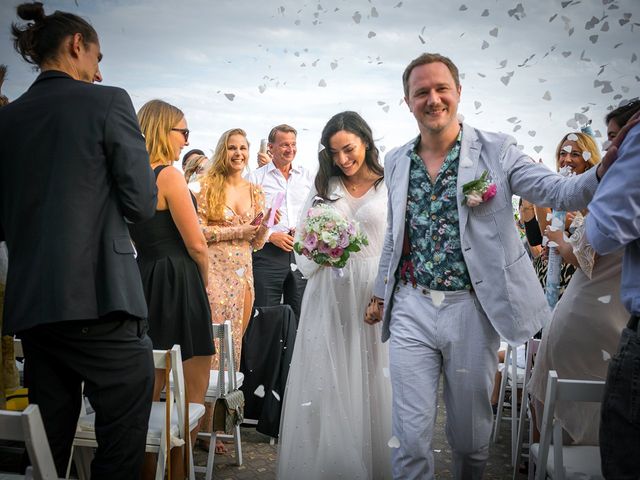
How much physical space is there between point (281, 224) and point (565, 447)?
4513 mm

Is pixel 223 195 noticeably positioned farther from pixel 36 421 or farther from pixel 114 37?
pixel 36 421

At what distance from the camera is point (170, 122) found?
3.58 metres

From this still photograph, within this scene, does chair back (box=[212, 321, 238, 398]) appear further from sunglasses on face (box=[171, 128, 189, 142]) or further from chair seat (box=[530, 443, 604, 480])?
chair seat (box=[530, 443, 604, 480])

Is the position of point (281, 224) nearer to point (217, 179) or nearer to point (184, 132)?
point (217, 179)

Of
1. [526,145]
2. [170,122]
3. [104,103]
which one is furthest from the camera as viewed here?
[170,122]

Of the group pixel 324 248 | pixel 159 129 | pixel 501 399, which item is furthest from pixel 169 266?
pixel 501 399

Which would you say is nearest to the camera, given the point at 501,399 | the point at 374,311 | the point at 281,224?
the point at 374,311

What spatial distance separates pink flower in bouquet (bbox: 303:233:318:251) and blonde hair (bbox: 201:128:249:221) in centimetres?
162

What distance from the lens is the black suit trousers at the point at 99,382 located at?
226cm

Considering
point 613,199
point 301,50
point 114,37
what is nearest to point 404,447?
point 613,199

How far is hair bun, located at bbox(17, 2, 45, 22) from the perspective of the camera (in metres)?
2.34

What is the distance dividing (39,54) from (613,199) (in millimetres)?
2198

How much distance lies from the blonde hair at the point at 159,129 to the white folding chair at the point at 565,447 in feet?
8.09

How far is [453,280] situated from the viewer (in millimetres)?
2887
